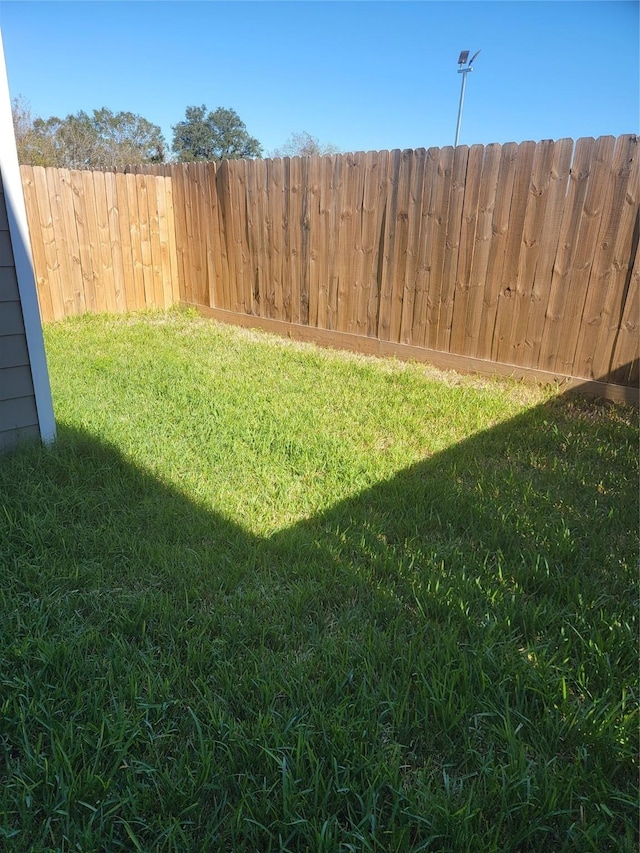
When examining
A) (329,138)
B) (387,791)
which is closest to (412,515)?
(387,791)

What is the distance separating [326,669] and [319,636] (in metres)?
0.18

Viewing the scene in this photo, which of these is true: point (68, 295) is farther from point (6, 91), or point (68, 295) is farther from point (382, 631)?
point (382, 631)

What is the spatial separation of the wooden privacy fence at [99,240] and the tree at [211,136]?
4806cm

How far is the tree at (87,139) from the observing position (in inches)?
926

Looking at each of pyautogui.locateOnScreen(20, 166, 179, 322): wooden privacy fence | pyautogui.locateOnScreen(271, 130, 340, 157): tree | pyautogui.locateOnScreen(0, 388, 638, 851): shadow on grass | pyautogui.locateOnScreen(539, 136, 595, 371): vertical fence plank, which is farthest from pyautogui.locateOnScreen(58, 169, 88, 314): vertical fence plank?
pyautogui.locateOnScreen(271, 130, 340, 157): tree

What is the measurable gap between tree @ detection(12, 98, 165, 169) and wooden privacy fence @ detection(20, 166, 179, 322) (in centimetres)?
1603

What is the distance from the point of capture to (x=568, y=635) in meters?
1.83

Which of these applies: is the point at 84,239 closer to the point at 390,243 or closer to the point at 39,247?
the point at 39,247

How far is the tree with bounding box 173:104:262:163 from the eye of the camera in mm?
49812

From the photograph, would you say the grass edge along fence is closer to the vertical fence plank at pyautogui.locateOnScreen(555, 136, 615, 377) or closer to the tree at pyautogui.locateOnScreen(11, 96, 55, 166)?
the vertical fence plank at pyautogui.locateOnScreen(555, 136, 615, 377)

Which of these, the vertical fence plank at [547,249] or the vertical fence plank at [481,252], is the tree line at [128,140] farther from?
the vertical fence plank at [547,249]

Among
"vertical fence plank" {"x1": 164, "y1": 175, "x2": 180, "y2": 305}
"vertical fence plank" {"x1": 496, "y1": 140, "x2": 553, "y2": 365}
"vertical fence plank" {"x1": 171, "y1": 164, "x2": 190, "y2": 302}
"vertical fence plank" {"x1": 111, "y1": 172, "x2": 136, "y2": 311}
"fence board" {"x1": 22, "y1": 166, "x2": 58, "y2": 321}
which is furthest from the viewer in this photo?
"vertical fence plank" {"x1": 164, "y1": 175, "x2": 180, "y2": 305}

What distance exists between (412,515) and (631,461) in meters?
1.52

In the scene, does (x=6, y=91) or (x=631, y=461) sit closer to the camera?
(x=6, y=91)
